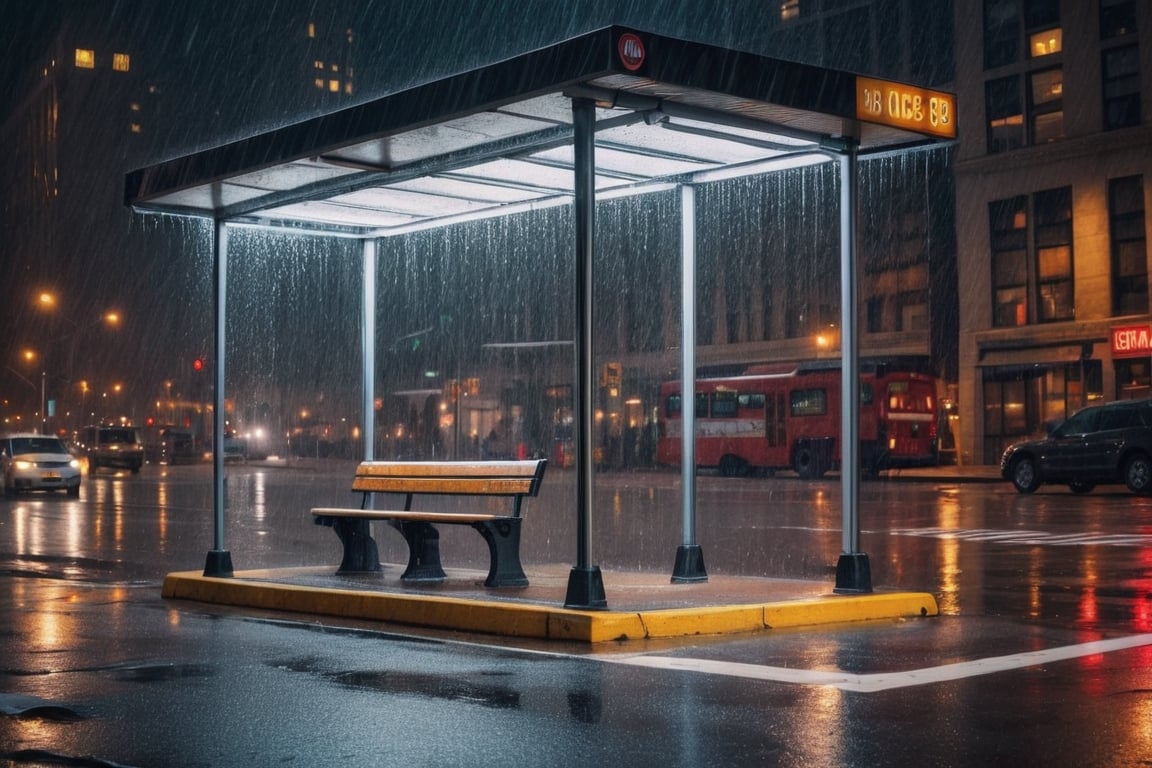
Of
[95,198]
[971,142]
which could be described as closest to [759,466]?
[971,142]

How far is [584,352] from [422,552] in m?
3.45

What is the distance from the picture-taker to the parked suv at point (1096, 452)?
29.9 m

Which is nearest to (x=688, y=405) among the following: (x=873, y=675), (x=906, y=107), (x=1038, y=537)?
Result: (x=906, y=107)

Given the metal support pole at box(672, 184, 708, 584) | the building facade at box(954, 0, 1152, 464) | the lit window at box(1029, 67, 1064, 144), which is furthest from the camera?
the lit window at box(1029, 67, 1064, 144)

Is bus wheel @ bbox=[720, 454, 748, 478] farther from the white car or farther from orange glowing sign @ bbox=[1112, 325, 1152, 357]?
the white car

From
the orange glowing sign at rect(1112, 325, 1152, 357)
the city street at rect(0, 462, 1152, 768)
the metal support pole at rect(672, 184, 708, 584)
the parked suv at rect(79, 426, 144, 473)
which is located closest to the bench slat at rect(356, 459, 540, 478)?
the metal support pole at rect(672, 184, 708, 584)

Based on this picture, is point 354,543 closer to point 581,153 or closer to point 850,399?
point 850,399

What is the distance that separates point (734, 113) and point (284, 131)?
3.63 meters

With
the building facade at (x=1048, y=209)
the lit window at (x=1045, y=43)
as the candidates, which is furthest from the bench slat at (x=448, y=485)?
the lit window at (x=1045, y=43)

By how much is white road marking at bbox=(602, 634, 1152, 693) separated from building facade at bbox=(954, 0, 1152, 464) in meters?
37.7

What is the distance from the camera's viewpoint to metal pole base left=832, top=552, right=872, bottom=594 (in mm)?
10586

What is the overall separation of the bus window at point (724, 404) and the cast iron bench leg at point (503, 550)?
3939cm

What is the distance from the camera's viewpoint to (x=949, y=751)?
18.7 ft

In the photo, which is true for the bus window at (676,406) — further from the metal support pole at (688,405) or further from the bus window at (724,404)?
the metal support pole at (688,405)
